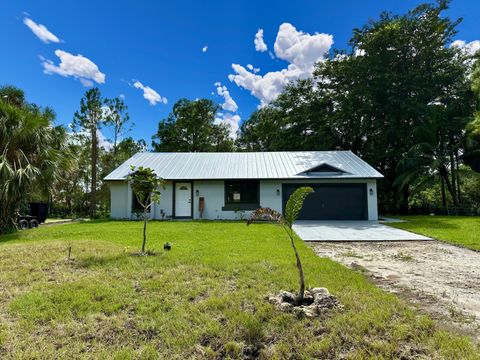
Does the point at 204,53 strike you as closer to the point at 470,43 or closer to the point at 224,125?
the point at 224,125

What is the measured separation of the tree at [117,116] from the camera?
72.2ft

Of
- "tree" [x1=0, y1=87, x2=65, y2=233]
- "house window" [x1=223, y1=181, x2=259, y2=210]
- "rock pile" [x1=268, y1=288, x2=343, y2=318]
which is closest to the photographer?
"rock pile" [x1=268, y1=288, x2=343, y2=318]

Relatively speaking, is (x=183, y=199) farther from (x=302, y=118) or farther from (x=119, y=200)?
(x=302, y=118)

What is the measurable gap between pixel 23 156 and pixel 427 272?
40.0ft

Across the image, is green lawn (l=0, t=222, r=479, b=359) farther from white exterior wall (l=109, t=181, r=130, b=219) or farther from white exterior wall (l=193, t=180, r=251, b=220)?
white exterior wall (l=109, t=181, r=130, b=219)

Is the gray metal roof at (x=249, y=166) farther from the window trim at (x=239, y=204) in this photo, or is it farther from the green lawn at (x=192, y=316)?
the green lawn at (x=192, y=316)

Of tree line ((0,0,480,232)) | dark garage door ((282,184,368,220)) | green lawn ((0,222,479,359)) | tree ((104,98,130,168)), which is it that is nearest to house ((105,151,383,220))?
dark garage door ((282,184,368,220))

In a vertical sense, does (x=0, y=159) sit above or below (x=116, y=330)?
above

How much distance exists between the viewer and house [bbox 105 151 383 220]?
14484 millimetres

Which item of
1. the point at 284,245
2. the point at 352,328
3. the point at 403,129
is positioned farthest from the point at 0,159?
the point at 403,129

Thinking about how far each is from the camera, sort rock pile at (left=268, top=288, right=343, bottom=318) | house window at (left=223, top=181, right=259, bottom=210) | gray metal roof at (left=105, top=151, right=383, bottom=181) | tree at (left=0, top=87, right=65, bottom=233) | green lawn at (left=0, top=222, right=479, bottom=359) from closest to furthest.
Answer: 1. green lawn at (left=0, top=222, right=479, bottom=359)
2. rock pile at (left=268, top=288, right=343, bottom=318)
3. tree at (left=0, top=87, right=65, bottom=233)
4. gray metal roof at (left=105, top=151, right=383, bottom=181)
5. house window at (left=223, top=181, right=259, bottom=210)

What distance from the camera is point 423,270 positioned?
5.16m

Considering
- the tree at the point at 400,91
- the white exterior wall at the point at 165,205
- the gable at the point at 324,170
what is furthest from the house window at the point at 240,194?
the tree at the point at 400,91

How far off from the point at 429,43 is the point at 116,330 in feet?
80.1
